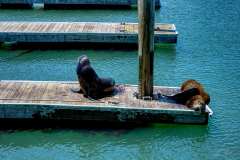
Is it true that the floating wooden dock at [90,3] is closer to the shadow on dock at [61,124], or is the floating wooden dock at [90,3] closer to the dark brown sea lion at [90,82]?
the dark brown sea lion at [90,82]

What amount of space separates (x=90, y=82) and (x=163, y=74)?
5954 millimetres

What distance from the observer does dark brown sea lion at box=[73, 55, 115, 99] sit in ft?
55.6

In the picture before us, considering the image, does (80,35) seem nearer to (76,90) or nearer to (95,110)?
(76,90)

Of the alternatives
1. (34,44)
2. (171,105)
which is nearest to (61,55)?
(34,44)

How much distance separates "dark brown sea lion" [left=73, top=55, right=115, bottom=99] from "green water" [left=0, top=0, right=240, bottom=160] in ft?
4.49

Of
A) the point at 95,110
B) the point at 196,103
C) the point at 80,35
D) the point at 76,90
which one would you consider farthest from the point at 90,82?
the point at 80,35

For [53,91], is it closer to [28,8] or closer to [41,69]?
[41,69]

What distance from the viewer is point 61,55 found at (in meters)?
24.9

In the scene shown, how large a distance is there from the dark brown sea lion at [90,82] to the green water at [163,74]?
137 centimetres

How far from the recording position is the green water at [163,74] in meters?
15.7

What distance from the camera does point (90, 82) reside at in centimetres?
1709

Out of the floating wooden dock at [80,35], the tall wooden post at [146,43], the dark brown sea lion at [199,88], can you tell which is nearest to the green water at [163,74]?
the floating wooden dock at [80,35]

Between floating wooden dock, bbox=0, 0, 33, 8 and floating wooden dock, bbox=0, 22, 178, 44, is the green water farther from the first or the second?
floating wooden dock, bbox=0, 0, 33, 8

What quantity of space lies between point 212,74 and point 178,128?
5.98 meters
